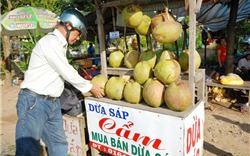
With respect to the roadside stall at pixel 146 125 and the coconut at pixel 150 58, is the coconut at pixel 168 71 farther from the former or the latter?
the coconut at pixel 150 58

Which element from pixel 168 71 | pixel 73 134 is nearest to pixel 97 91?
pixel 73 134

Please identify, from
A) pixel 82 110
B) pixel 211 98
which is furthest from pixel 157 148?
pixel 211 98

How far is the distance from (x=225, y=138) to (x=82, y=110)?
2.61 meters

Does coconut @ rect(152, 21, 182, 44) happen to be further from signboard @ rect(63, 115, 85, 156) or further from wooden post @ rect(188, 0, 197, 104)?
signboard @ rect(63, 115, 85, 156)

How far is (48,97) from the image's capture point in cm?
242

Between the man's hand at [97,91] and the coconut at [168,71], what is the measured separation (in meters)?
0.75

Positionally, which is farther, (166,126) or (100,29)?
(100,29)

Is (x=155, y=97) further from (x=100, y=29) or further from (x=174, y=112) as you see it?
(x=100, y=29)

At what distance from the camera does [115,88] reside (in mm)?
2496

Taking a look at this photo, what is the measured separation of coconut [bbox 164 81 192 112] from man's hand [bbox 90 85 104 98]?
85cm

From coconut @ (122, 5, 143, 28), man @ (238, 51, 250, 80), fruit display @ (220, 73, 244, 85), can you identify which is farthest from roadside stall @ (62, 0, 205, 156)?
man @ (238, 51, 250, 80)

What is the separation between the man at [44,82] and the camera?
2293 millimetres

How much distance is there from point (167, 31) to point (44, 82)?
4.43ft

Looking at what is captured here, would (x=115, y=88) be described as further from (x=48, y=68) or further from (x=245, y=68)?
(x=245, y=68)
